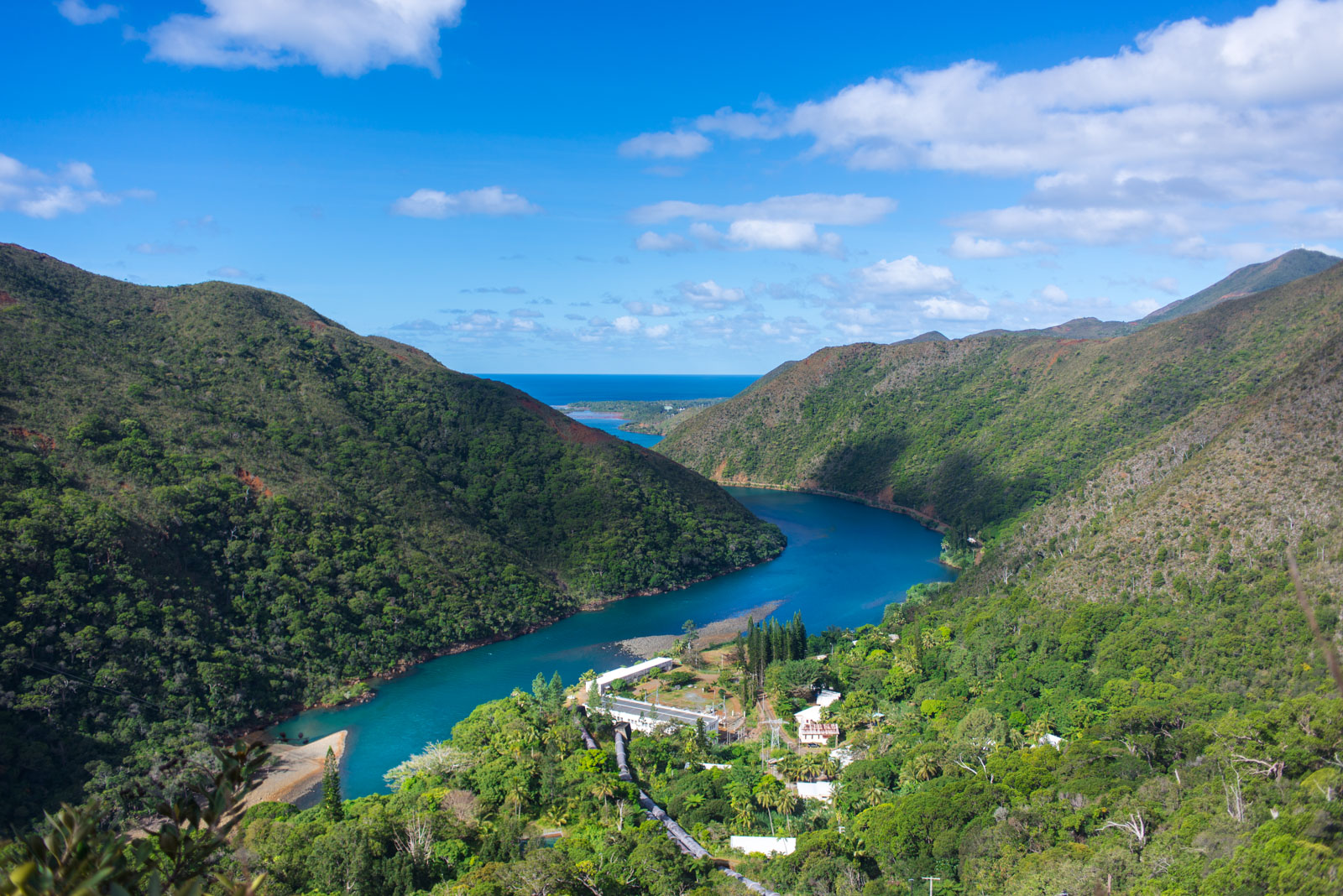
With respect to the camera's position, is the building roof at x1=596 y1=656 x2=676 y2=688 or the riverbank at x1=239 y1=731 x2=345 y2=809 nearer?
the riverbank at x1=239 y1=731 x2=345 y2=809

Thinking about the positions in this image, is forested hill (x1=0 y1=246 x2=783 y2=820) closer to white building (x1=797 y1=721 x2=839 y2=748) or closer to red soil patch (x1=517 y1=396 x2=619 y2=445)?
red soil patch (x1=517 y1=396 x2=619 y2=445)

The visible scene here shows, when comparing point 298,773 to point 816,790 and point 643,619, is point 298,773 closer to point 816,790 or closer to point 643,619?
point 816,790

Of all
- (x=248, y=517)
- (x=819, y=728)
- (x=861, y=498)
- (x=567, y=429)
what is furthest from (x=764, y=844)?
(x=861, y=498)

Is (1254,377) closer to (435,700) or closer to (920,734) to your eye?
(920,734)

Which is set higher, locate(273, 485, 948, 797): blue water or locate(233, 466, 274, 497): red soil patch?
locate(233, 466, 274, 497): red soil patch

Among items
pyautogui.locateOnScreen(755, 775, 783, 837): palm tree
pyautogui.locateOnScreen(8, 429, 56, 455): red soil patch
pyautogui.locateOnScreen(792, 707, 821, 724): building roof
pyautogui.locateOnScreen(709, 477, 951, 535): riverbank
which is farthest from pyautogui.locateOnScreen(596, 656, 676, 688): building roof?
pyautogui.locateOnScreen(709, 477, 951, 535): riverbank

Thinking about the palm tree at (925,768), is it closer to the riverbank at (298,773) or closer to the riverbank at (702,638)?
the riverbank at (702,638)
